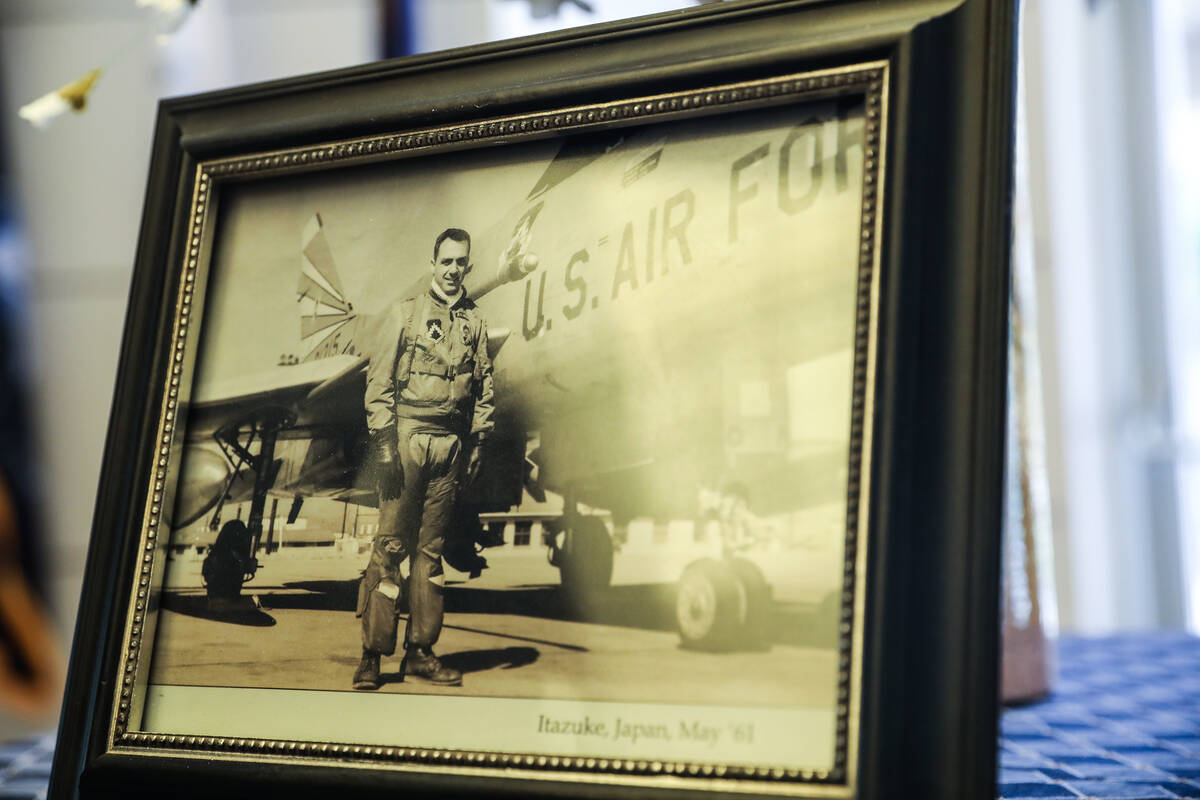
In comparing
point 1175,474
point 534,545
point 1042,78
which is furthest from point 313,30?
point 1175,474

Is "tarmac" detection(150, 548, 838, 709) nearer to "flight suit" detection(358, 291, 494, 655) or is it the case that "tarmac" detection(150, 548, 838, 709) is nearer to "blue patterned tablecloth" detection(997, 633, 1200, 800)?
"flight suit" detection(358, 291, 494, 655)

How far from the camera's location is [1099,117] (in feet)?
6.22

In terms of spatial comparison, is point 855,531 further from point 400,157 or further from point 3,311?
point 3,311

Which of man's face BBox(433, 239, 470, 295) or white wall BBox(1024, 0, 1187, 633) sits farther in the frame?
white wall BBox(1024, 0, 1187, 633)

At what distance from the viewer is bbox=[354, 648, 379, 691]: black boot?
0.46 metres

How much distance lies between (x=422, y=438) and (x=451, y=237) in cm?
11

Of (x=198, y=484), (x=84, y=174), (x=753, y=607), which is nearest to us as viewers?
(x=753, y=607)

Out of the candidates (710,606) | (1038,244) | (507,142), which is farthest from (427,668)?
(1038,244)

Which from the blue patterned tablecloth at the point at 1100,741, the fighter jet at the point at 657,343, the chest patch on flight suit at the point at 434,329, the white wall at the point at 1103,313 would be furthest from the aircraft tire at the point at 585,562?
the white wall at the point at 1103,313

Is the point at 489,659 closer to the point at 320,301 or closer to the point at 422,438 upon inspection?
the point at 422,438

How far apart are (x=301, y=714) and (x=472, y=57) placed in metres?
0.34

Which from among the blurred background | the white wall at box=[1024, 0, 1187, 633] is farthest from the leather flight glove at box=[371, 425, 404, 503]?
the white wall at box=[1024, 0, 1187, 633]

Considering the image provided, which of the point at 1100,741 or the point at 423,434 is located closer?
the point at 423,434

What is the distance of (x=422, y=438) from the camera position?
480mm
